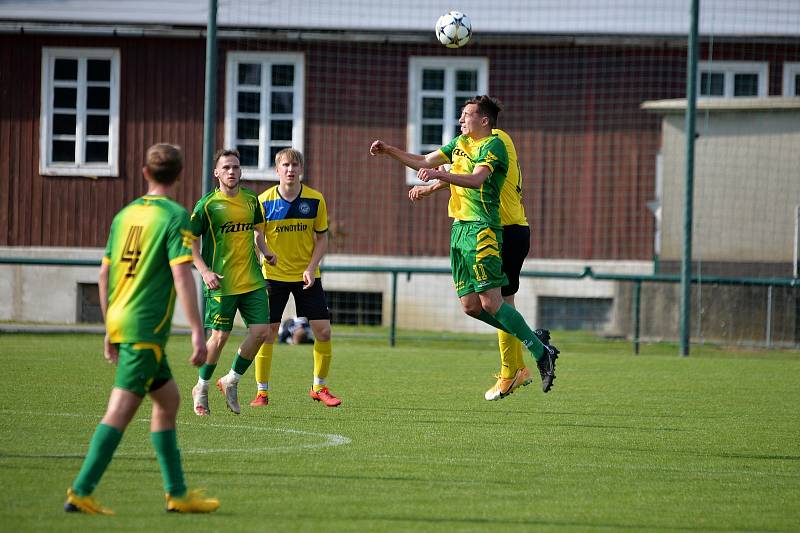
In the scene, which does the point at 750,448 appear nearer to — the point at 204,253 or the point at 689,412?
the point at 689,412

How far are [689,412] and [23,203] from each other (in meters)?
16.4

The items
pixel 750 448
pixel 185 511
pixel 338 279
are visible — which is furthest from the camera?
pixel 338 279

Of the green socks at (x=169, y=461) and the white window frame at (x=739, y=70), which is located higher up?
the white window frame at (x=739, y=70)

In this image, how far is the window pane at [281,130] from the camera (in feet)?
78.1

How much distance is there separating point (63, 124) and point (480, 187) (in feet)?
51.6

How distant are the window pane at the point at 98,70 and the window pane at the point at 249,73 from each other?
8.19 ft

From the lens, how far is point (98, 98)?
2381cm

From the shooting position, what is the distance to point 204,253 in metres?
10.2

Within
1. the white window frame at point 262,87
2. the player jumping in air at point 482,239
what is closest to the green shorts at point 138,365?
the player jumping in air at point 482,239

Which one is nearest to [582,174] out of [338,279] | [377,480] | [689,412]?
[338,279]

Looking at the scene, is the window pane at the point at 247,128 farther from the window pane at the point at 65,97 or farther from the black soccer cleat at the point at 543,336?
the black soccer cleat at the point at 543,336

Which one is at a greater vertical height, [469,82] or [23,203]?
[469,82]

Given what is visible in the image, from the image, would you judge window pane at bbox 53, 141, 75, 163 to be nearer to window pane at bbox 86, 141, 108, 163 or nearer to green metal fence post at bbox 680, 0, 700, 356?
window pane at bbox 86, 141, 108, 163

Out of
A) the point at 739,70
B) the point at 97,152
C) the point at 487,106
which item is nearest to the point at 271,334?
the point at 487,106
